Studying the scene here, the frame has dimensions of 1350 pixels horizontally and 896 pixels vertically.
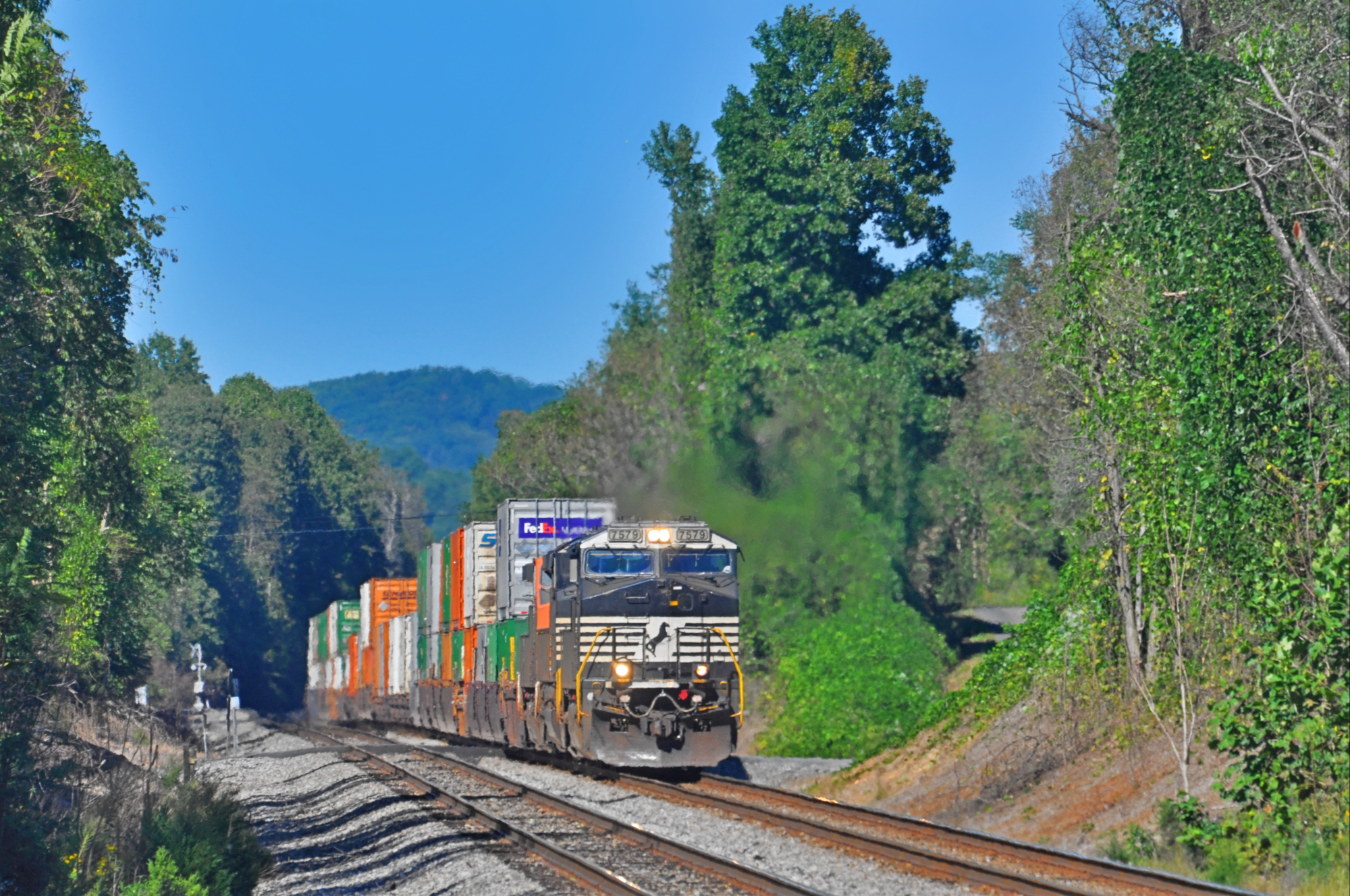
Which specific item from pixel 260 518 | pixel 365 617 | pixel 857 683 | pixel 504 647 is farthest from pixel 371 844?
pixel 260 518

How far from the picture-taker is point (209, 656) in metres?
80.5

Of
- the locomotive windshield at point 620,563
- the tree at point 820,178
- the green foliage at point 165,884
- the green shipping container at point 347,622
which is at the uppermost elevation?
the tree at point 820,178

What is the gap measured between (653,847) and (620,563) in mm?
6215

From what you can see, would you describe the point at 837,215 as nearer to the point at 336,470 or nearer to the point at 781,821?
the point at 781,821

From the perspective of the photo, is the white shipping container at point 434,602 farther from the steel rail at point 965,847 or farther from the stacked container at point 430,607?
the steel rail at point 965,847

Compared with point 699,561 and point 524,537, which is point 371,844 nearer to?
point 699,561

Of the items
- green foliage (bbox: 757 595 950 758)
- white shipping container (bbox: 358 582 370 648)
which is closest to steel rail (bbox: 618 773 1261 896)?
green foliage (bbox: 757 595 950 758)

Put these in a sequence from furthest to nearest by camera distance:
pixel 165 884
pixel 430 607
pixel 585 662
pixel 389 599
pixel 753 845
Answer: pixel 389 599 → pixel 430 607 → pixel 585 662 → pixel 753 845 → pixel 165 884

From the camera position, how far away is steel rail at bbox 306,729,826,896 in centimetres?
1231

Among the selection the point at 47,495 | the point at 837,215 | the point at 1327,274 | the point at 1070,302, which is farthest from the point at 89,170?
the point at 837,215

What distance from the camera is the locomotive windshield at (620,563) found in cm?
2055

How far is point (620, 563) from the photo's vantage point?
67.8 feet

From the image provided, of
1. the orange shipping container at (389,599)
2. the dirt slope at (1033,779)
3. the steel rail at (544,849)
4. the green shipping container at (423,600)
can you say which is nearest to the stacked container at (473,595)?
the green shipping container at (423,600)

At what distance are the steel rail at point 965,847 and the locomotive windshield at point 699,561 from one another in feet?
11.7
